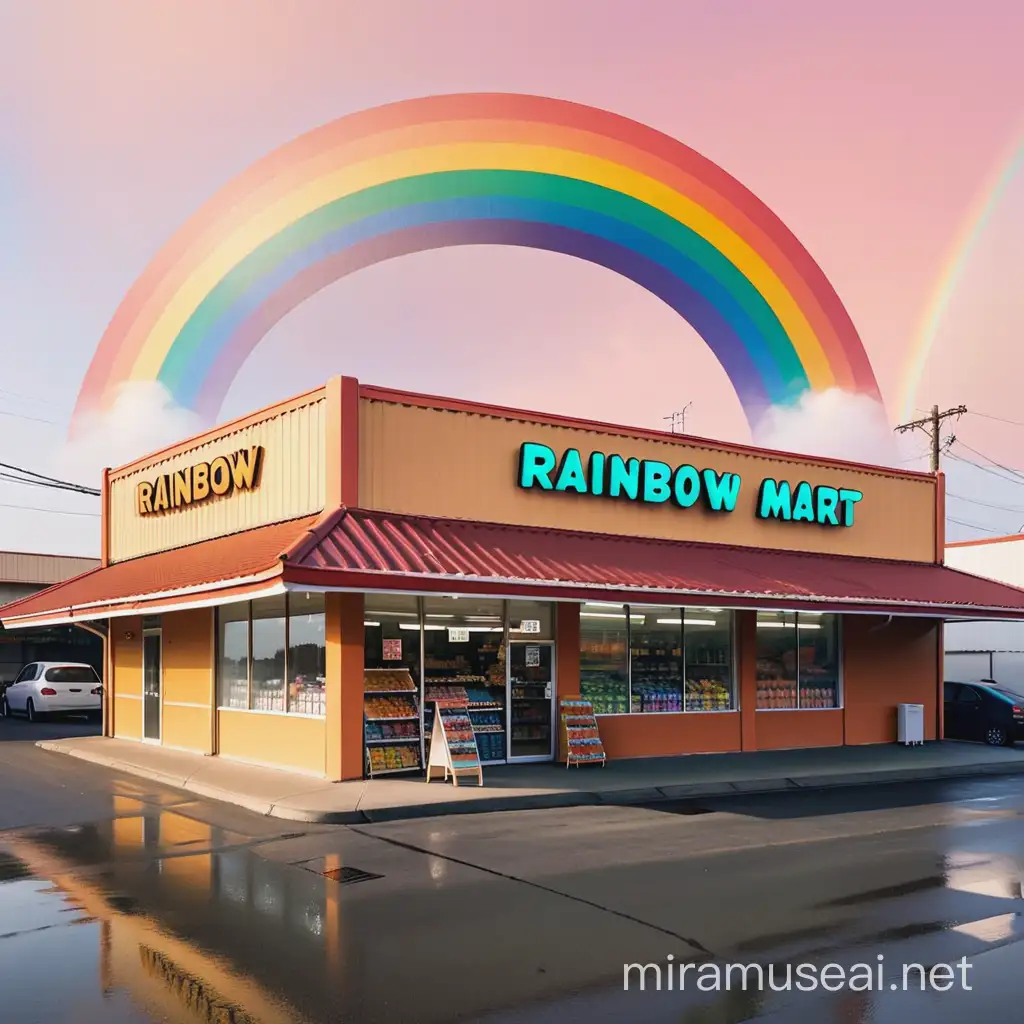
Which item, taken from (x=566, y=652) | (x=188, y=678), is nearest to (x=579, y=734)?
(x=566, y=652)

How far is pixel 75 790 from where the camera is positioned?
1527cm

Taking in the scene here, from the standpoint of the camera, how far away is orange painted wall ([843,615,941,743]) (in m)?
22.3

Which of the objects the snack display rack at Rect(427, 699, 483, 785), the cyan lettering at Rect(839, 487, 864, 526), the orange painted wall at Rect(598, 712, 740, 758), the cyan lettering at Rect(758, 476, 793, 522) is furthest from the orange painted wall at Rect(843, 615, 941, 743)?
the snack display rack at Rect(427, 699, 483, 785)

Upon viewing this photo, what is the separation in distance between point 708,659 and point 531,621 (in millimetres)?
4272

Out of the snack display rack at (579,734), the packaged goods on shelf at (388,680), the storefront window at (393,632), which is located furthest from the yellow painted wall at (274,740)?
the snack display rack at (579,734)

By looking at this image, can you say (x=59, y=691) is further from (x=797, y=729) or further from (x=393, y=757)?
(x=797, y=729)

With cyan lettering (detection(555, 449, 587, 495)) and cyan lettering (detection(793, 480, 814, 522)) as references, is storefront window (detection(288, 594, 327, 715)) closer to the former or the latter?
cyan lettering (detection(555, 449, 587, 495))

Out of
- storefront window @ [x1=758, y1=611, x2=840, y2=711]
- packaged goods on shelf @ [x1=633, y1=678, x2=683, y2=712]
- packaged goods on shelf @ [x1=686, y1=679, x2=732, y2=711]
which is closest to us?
packaged goods on shelf @ [x1=633, y1=678, x2=683, y2=712]

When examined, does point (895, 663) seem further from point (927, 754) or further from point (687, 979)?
point (687, 979)

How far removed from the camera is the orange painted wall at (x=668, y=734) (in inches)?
727

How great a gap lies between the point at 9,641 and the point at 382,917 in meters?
35.1

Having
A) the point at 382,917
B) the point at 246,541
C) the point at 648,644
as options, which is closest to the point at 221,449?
the point at 246,541

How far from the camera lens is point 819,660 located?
21734 millimetres

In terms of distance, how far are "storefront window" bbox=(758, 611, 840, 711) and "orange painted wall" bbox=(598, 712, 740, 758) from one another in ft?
3.88
